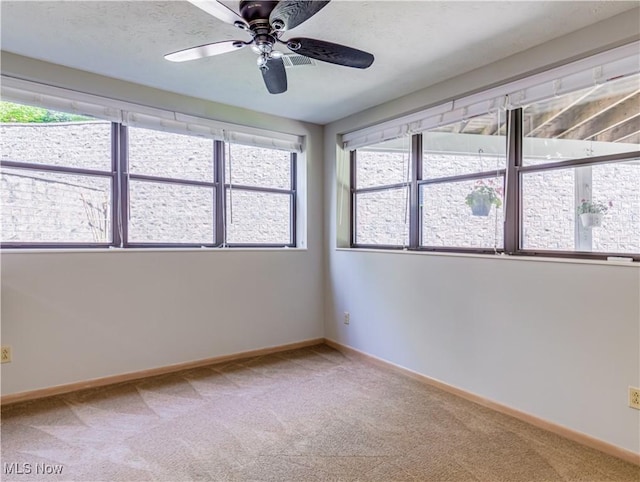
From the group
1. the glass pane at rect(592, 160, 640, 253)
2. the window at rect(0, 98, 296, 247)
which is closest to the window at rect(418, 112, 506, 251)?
the glass pane at rect(592, 160, 640, 253)

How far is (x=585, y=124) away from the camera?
2449 mm

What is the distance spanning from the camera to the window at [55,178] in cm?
282

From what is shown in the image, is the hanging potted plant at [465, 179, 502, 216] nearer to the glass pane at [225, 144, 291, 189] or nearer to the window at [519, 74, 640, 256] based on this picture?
the window at [519, 74, 640, 256]

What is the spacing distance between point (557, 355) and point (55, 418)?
3261 millimetres

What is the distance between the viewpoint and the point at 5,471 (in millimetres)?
1962

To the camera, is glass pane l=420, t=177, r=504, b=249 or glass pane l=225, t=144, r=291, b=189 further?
glass pane l=225, t=144, r=291, b=189

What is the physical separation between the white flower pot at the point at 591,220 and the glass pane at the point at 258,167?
9.18 ft

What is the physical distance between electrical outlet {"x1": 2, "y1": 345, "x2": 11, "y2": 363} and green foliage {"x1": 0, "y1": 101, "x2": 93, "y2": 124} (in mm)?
1651

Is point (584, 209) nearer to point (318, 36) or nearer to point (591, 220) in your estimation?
point (591, 220)

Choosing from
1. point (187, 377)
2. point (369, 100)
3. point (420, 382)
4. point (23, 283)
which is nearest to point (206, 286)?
point (187, 377)

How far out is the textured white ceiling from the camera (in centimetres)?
212

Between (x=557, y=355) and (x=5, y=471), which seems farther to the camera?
(x=557, y=355)

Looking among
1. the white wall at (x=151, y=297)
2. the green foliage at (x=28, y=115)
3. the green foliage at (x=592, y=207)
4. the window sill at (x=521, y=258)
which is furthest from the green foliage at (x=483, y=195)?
the green foliage at (x=28, y=115)

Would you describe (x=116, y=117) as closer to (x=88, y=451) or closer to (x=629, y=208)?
(x=88, y=451)
